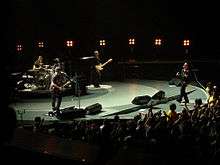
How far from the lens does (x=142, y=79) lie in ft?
98.2

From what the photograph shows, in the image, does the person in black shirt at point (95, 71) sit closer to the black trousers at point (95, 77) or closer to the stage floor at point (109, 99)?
the black trousers at point (95, 77)

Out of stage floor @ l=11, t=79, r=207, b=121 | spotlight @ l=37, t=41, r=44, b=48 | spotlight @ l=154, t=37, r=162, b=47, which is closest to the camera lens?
stage floor @ l=11, t=79, r=207, b=121

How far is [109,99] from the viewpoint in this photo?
20.6 meters

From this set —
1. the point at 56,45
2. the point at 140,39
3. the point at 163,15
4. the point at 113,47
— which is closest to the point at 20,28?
the point at 56,45

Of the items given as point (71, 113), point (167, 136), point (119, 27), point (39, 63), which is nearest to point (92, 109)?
point (71, 113)

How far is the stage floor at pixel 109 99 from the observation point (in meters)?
17.4

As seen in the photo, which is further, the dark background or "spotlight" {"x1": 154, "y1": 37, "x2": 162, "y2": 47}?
"spotlight" {"x1": 154, "y1": 37, "x2": 162, "y2": 47}

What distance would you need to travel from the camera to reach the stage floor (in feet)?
57.0

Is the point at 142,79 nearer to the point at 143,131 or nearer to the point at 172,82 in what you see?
the point at 172,82

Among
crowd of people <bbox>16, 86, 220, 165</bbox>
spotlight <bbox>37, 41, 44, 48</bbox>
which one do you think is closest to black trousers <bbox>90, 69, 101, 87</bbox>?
crowd of people <bbox>16, 86, 220, 165</bbox>

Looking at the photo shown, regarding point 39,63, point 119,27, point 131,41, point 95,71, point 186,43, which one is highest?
point 119,27

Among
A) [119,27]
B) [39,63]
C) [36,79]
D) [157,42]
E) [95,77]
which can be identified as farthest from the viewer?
[119,27]

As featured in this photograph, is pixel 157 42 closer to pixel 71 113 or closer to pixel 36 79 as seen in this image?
pixel 36 79

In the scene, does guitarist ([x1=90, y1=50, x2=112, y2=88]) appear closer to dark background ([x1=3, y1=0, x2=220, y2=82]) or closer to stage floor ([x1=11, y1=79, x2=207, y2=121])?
stage floor ([x1=11, y1=79, x2=207, y2=121])
